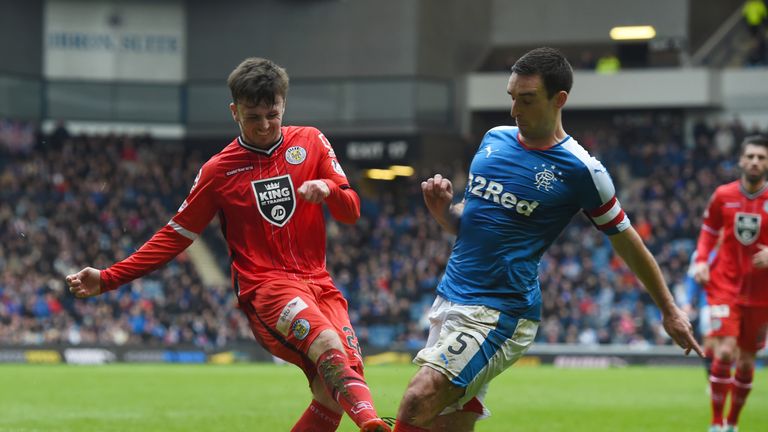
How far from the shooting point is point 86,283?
23.5 feet

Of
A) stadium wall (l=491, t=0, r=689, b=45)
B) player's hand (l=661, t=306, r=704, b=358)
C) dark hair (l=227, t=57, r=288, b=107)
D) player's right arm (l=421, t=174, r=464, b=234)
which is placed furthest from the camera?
stadium wall (l=491, t=0, r=689, b=45)

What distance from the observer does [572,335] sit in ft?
94.1

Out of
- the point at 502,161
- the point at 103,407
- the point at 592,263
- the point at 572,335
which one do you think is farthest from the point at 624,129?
the point at 502,161

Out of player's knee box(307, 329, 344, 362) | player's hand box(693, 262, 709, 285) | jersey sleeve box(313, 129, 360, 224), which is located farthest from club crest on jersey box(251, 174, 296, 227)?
player's hand box(693, 262, 709, 285)

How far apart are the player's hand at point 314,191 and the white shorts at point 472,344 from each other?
976 millimetres

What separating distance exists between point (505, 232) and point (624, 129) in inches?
1233

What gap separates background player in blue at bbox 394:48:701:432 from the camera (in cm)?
656

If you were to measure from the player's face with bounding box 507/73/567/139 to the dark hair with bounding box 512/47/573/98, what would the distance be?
0.03 metres

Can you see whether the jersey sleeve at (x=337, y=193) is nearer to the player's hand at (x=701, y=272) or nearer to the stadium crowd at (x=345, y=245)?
the player's hand at (x=701, y=272)

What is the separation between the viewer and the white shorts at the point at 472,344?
21.2 feet

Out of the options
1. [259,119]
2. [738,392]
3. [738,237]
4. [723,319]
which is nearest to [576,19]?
[738,237]

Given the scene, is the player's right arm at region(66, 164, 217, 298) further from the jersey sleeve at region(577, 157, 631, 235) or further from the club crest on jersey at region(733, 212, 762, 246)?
the club crest on jersey at region(733, 212, 762, 246)

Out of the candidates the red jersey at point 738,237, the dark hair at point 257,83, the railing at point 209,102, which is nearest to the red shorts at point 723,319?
the red jersey at point 738,237

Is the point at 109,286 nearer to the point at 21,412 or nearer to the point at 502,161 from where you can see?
the point at 502,161
